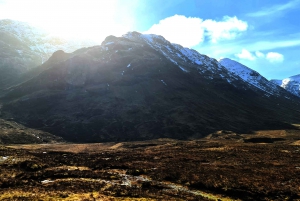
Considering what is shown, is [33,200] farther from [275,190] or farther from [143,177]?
[275,190]

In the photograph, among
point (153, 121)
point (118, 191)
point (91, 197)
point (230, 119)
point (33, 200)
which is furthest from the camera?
point (230, 119)

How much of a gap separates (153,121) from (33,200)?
152 m

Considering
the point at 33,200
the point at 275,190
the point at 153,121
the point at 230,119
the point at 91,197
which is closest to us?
the point at 33,200

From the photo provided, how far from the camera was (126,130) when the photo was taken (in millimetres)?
168625

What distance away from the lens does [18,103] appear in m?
198

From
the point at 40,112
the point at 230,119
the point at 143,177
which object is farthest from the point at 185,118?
the point at 143,177

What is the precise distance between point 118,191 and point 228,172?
24308 mm

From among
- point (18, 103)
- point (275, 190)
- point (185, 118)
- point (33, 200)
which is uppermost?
point (18, 103)

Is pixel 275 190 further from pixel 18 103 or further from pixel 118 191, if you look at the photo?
pixel 18 103

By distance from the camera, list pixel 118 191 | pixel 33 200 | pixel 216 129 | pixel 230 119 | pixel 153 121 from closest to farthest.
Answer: pixel 33 200 → pixel 118 191 → pixel 216 129 → pixel 153 121 → pixel 230 119

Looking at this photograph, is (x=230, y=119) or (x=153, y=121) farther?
(x=230, y=119)

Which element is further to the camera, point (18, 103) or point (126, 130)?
point (18, 103)

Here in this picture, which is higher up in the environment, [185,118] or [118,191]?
[185,118]

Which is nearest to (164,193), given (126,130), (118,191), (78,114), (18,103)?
(118,191)
